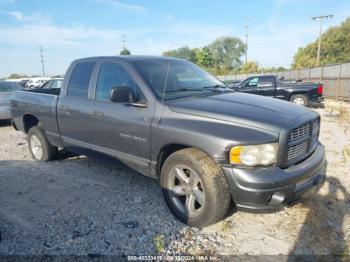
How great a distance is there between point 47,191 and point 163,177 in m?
2.00

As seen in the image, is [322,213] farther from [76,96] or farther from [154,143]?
[76,96]

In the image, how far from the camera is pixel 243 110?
325 centimetres

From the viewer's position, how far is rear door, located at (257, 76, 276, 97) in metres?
13.8

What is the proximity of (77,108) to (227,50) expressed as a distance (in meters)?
86.6

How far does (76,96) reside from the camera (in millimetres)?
4652

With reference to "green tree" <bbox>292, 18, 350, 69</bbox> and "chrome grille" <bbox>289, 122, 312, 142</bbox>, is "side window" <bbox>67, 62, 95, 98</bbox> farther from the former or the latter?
"green tree" <bbox>292, 18, 350, 69</bbox>

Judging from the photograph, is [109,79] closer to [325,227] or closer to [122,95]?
[122,95]

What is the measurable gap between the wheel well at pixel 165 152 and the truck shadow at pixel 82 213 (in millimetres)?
613

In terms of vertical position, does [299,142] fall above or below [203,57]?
below

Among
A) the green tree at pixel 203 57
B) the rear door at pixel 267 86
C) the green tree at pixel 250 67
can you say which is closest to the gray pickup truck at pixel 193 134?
the rear door at pixel 267 86

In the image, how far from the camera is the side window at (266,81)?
13898 mm

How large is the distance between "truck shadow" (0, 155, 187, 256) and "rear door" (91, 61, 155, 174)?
355 mm

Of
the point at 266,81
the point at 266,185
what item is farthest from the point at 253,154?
the point at 266,81

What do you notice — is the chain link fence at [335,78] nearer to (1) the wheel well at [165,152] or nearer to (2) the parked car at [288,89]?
(2) the parked car at [288,89]
